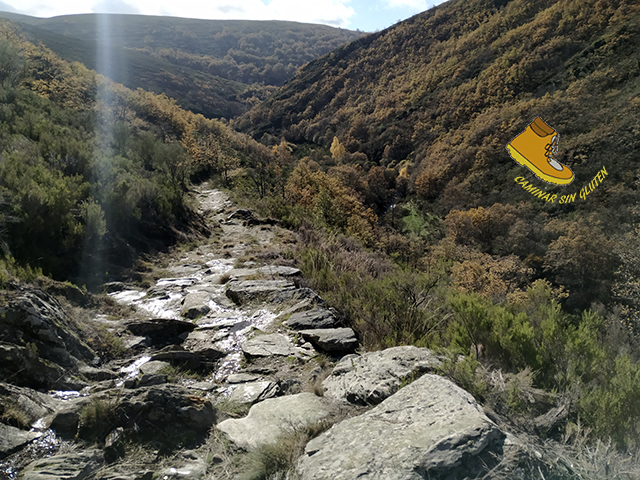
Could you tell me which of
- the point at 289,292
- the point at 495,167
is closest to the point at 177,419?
the point at 289,292

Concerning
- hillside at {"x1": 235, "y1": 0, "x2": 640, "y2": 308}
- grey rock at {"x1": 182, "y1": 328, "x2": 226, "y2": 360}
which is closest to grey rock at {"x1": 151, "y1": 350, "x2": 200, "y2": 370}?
grey rock at {"x1": 182, "y1": 328, "x2": 226, "y2": 360}

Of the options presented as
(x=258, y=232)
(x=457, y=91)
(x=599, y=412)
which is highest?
(x=457, y=91)

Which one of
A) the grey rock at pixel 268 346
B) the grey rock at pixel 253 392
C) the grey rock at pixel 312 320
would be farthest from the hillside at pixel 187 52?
the grey rock at pixel 253 392

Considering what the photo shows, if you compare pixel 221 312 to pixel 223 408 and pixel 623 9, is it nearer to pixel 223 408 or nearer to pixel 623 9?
pixel 223 408

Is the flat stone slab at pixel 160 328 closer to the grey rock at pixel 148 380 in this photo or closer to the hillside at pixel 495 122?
the grey rock at pixel 148 380

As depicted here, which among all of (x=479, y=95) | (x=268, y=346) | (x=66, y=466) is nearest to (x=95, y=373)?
(x=66, y=466)

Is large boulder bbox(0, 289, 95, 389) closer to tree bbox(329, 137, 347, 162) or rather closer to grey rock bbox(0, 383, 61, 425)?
grey rock bbox(0, 383, 61, 425)
